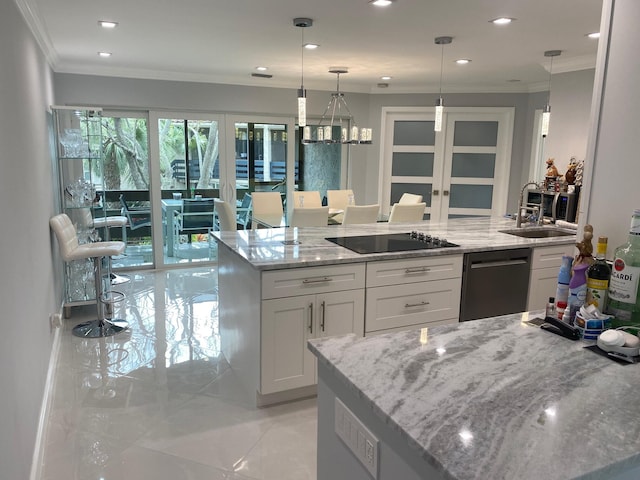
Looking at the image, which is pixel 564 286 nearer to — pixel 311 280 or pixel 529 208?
pixel 311 280

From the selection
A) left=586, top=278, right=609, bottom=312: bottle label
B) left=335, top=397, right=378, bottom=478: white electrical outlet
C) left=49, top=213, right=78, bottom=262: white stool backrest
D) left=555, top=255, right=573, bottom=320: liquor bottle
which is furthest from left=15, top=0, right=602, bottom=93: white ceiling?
left=335, top=397, right=378, bottom=478: white electrical outlet

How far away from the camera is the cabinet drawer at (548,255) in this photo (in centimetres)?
348

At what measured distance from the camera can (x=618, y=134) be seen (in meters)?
1.65

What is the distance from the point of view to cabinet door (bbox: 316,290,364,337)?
9.52ft

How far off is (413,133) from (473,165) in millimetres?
1011

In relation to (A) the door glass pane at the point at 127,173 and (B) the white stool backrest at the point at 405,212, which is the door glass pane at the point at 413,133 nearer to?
(B) the white stool backrest at the point at 405,212

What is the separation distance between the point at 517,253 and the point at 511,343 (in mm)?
2057

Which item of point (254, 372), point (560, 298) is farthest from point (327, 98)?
point (560, 298)

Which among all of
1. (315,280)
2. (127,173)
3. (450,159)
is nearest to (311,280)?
(315,280)

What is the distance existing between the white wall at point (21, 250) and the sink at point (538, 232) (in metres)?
3.36

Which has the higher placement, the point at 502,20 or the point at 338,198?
the point at 502,20

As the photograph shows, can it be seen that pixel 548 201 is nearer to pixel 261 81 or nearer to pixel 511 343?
pixel 511 343

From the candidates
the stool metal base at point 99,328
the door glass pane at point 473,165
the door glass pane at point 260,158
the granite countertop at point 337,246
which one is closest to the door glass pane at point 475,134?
the door glass pane at point 473,165

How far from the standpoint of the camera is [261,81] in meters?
6.40
